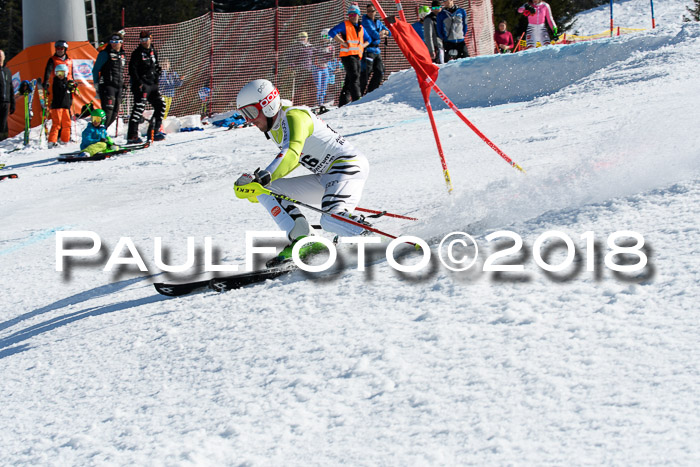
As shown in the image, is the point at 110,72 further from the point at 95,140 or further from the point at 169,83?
the point at 169,83

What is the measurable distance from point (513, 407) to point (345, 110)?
35.2 feet

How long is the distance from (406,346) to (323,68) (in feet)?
48.4

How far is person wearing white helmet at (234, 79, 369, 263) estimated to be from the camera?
15.6ft

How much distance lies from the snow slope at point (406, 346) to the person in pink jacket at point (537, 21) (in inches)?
300

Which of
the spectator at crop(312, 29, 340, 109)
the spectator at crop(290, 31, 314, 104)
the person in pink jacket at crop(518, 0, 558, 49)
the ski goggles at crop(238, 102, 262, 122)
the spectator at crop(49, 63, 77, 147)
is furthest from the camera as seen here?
the spectator at crop(290, 31, 314, 104)

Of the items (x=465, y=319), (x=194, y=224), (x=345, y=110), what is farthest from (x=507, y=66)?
(x=465, y=319)

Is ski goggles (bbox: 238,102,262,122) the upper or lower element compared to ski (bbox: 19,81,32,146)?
lower

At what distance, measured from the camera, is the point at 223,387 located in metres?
3.30

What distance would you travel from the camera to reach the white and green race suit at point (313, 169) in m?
4.83

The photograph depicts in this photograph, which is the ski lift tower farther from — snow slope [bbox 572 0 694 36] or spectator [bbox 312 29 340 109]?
snow slope [bbox 572 0 694 36]

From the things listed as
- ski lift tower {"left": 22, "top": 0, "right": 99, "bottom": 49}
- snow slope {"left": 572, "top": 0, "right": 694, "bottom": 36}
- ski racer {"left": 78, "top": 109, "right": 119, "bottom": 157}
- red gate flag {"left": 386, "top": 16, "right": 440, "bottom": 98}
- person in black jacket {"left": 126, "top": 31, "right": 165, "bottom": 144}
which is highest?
snow slope {"left": 572, "top": 0, "right": 694, "bottom": 36}

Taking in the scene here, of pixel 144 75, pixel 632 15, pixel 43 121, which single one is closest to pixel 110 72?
pixel 144 75

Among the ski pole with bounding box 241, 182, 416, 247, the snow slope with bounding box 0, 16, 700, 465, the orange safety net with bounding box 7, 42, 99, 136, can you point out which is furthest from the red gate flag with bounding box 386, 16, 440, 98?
Result: the orange safety net with bounding box 7, 42, 99, 136

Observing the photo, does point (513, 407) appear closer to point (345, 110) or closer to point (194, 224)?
point (194, 224)
